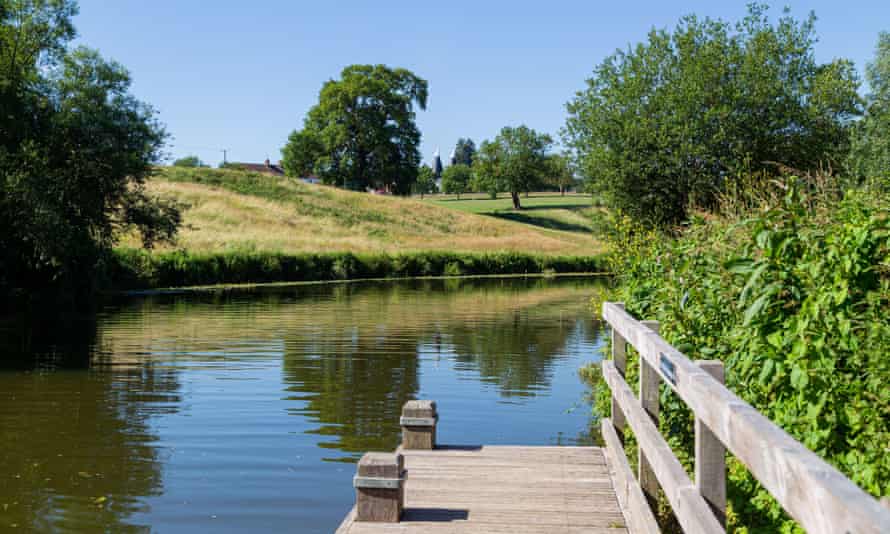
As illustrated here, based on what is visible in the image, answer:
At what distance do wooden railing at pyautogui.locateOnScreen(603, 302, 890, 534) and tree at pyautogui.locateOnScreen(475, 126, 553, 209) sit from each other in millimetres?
110772

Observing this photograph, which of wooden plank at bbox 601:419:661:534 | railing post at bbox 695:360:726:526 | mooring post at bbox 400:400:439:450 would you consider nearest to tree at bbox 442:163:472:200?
mooring post at bbox 400:400:439:450

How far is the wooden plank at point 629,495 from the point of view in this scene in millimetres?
4967

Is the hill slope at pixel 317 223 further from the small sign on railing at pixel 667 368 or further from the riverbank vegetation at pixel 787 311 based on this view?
the small sign on railing at pixel 667 368

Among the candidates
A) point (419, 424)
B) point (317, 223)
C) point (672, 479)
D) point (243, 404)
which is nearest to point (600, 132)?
point (243, 404)

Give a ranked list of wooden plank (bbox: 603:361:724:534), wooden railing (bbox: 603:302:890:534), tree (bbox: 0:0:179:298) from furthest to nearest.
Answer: tree (bbox: 0:0:179:298) → wooden plank (bbox: 603:361:724:534) → wooden railing (bbox: 603:302:890:534)

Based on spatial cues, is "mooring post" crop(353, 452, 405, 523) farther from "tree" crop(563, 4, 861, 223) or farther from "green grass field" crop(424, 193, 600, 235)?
"green grass field" crop(424, 193, 600, 235)

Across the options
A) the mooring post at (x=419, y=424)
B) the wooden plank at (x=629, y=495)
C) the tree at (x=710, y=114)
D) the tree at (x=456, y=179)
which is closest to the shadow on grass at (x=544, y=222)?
the tree at (x=456, y=179)

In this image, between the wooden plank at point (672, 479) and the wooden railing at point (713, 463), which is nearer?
the wooden railing at point (713, 463)

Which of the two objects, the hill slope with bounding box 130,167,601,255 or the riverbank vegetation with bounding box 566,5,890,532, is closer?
the riverbank vegetation with bounding box 566,5,890,532

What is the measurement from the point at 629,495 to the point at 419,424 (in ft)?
9.99

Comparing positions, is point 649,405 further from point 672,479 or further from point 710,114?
point 710,114

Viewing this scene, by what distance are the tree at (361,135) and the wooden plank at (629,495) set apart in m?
86.5

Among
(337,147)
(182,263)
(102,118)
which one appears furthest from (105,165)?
(337,147)

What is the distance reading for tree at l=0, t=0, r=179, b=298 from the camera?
30812mm
